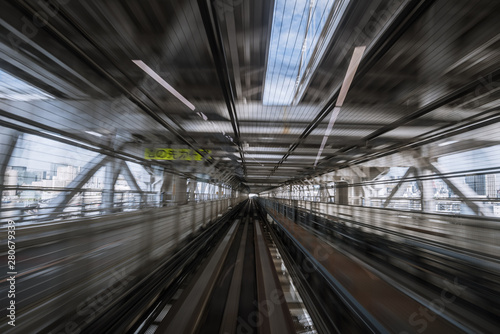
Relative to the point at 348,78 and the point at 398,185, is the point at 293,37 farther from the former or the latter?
the point at 398,185

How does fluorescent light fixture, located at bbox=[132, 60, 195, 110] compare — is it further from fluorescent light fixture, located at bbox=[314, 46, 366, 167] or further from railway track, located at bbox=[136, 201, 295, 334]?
railway track, located at bbox=[136, 201, 295, 334]

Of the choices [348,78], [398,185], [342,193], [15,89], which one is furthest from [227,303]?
[342,193]

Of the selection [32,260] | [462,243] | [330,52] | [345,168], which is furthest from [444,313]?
[345,168]

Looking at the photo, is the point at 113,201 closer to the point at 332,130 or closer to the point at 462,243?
the point at 332,130

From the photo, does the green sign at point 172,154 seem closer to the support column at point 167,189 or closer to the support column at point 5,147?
the support column at point 167,189

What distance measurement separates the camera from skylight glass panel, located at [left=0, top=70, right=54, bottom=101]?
1.52 metres

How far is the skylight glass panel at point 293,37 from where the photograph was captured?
6.43 ft

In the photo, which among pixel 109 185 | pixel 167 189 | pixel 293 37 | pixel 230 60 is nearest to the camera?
pixel 293 37

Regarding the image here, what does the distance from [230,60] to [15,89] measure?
1.93 m

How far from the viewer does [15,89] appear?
5.22 feet

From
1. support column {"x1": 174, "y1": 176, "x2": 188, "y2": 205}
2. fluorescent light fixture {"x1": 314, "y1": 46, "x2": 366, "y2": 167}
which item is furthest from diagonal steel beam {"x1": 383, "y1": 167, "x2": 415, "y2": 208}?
support column {"x1": 174, "y1": 176, "x2": 188, "y2": 205}

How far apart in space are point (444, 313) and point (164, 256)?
436cm

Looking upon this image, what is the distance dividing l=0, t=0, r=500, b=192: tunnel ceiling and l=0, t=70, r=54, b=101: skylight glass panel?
0.04 meters

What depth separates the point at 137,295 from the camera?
112 inches
